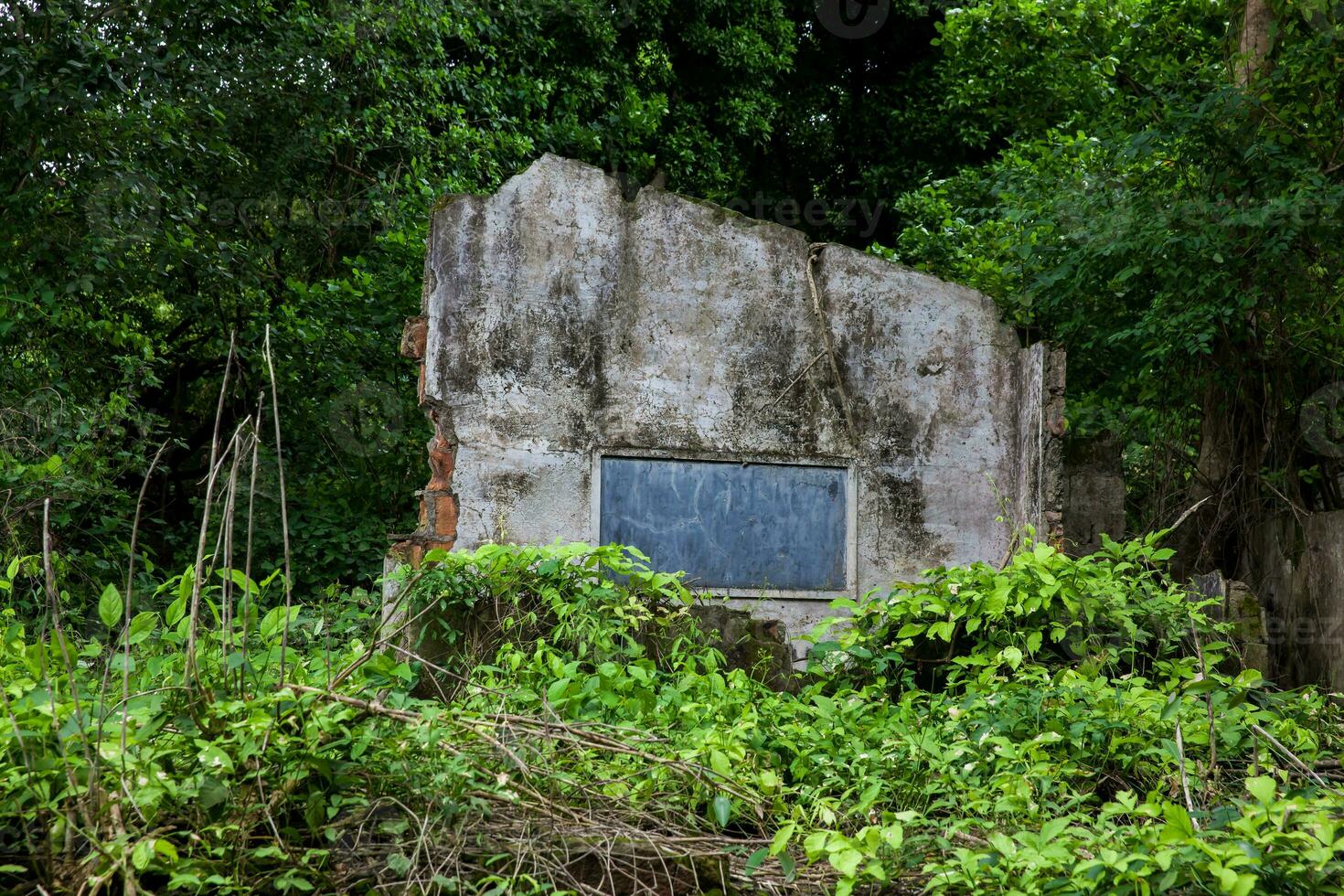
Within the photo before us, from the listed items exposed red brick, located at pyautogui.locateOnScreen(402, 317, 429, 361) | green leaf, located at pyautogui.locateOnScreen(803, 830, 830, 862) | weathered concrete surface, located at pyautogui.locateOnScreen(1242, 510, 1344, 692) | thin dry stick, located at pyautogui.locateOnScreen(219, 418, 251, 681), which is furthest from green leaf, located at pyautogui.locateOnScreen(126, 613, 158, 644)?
weathered concrete surface, located at pyautogui.locateOnScreen(1242, 510, 1344, 692)

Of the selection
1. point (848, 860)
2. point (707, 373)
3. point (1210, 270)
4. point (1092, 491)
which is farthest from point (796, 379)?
point (848, 860)

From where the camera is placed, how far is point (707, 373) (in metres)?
7.57

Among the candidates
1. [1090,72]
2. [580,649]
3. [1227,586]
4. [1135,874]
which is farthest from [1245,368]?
[1135,874]

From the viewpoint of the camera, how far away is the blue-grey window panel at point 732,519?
7.38 metres

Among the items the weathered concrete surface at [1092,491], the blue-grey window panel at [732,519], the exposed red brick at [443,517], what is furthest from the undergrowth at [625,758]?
the weathered concrete surface at [1092,491]

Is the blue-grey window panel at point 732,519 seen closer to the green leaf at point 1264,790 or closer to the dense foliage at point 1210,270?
the dense foliage at point 1210,270

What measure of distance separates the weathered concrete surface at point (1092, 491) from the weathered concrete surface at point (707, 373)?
1.40 meters

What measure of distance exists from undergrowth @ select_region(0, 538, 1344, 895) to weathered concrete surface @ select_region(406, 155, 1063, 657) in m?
1.59

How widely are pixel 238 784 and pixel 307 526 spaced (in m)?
7.89

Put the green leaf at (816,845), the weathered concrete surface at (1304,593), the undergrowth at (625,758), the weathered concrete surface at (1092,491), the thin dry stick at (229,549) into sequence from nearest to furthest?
the undergrowth at (625,758) → the green leaf at (816,845) → the thin dry stick at (229,549) → the weathered concrete surface at (1304,593) → the weathered concrete surface at (1092,491)

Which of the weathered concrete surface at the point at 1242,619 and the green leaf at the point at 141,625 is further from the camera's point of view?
the weathered concrete surface at the point at 1242,619

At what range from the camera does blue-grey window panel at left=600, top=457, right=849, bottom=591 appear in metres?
7.38

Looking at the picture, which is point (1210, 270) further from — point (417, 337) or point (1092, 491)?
point (417, 337)

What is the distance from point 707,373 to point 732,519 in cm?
96
